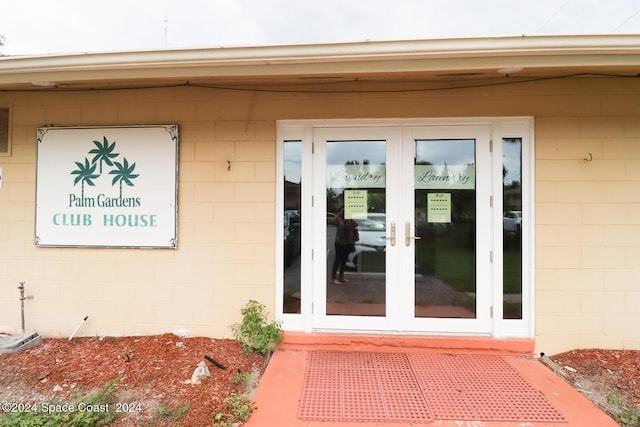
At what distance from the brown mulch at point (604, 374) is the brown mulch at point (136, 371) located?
2.76m

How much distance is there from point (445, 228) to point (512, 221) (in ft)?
2.14

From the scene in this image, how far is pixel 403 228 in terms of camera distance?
128 inches

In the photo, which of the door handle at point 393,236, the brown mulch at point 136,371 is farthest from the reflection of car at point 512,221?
the brown mulch at point 136,371

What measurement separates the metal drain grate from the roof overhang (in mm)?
2620

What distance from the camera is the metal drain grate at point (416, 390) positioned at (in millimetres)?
2283

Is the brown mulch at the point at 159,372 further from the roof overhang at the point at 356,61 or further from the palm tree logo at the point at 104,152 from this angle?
the roof overhang at the point at 356,61

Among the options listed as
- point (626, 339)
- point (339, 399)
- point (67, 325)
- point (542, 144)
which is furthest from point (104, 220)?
point (626, 339)

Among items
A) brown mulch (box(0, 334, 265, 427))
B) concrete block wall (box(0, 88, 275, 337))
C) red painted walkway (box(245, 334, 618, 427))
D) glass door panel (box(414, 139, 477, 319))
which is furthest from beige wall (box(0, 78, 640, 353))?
red painted walkway (box(245, 334, 618, 427))

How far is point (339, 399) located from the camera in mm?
2447

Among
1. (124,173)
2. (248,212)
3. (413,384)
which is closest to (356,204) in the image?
(248,212)

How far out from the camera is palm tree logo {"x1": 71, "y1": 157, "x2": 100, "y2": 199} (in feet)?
Answer: 11.3

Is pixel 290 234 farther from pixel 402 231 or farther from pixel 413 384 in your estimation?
pixel 413 384

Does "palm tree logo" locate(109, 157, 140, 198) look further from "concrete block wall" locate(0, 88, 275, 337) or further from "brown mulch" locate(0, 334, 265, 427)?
"brown mulch" locate(0, 334, 265, 427)

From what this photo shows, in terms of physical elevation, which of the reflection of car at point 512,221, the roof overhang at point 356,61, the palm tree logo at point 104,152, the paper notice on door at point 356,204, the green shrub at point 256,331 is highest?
the roof overhang at point 356,61
